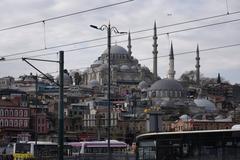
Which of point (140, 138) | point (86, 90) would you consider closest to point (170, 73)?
point (86, 90)

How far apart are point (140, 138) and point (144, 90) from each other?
11202 cm

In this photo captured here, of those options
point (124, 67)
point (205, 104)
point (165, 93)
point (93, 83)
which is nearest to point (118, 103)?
point (165, 93)

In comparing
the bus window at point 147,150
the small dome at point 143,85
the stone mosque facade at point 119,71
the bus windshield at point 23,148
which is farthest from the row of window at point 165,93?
the bus window at point 147,150

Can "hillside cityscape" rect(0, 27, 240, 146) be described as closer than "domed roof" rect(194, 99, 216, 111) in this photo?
Yes

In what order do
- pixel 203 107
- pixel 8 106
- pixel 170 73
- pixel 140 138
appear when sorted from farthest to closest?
1. pixel 170 73
2. pixel 203 107
3. pixel 8 106
4. pixel 140 138

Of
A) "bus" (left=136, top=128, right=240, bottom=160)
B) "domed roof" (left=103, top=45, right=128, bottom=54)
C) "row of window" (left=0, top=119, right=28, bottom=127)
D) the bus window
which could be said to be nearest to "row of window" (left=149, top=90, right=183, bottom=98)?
"domed roof" (left=103, top=45, right=128, bottom=54)

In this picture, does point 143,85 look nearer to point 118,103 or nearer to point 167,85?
point 167,85

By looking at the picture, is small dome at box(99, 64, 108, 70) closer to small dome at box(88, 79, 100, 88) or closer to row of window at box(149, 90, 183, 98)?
small dome at box(88, 79, 100, 88)

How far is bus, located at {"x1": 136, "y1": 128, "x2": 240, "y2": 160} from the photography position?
13953 mm

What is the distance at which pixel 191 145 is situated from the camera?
14.9 metres

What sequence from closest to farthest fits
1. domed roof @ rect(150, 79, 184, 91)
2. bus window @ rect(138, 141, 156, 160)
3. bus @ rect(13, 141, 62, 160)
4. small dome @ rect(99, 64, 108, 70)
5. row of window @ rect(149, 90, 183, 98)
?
bus window @ rect(138, 141, 156, 160) → bus @ rect(13, 141, 62, 160) → row of window @ rect(149, 90, 183, 98) → domed roof @ rect(150, 79, 184, 91) → small dome @ rect(99, 64, 108, 70)

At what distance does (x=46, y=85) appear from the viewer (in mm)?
130750

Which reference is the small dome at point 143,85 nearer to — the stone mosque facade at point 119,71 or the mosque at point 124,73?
the mosque at point 124,73

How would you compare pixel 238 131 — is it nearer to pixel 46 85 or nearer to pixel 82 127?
pixel 82 127
